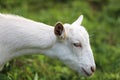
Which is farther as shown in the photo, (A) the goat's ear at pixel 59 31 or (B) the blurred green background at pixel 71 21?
(B) the blurred green background at pixel 71 21

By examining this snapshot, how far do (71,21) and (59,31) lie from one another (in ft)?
17.0

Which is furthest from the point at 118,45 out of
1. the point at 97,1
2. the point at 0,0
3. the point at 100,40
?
the point at 97,1

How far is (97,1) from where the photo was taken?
15.7m

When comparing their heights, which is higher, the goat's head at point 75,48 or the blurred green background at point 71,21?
the blurred green background at point 71,21

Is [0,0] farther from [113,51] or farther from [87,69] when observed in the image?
[87,69]

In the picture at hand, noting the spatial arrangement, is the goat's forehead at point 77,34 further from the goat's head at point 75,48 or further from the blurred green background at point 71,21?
the blurred green background at point 71,21

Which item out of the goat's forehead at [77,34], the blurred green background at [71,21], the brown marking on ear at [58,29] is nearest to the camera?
the brown marking on ear at [58,29]

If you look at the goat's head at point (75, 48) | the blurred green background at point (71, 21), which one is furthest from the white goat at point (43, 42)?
the blurred green background at point (71, 21)

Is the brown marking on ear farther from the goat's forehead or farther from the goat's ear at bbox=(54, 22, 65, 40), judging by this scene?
the goat's forehead

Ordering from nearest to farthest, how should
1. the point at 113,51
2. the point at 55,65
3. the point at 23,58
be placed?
the point at 23,58
the point at 55,65
the point at 113,51

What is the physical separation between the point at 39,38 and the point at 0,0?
5.79 m

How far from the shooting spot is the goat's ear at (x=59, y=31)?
20.8ft

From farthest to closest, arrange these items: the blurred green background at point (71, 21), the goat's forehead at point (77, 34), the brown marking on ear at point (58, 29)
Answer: the blurred green background at point (71, 21)
the goat's forehead at point (77, 34)
the brown marking on ear at point (58, 29)

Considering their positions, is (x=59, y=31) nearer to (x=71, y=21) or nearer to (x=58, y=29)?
(x=58, y=29)
